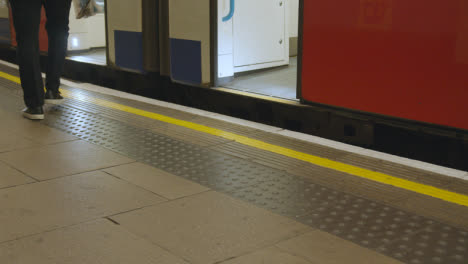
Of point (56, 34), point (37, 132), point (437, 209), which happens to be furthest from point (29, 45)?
point (437, 209)

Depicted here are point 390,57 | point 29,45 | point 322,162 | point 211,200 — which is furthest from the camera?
point 29,45

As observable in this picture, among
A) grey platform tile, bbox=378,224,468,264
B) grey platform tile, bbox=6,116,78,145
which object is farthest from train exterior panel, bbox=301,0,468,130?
grey platform tile, bbox=6,116,78,145

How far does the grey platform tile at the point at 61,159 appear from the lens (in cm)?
338

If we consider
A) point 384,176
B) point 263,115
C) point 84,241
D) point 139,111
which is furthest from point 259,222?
point 139,111

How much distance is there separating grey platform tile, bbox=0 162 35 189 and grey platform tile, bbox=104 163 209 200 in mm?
452

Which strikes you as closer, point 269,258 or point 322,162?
point 269,258

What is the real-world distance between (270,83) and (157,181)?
2.35 metres

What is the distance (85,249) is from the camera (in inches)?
93.9

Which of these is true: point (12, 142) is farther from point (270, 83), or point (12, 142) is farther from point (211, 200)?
point (270, 83)

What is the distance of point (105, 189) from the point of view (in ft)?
10.1

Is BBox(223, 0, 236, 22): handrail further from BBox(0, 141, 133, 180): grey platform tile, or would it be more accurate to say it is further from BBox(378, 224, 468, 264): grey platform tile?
BBox(378, 224, 468, 264): grey platform tile

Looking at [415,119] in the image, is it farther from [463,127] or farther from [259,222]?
[259,222]

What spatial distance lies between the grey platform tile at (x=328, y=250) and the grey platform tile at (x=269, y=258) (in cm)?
4

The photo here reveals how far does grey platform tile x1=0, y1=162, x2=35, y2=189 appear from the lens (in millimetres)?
3162
